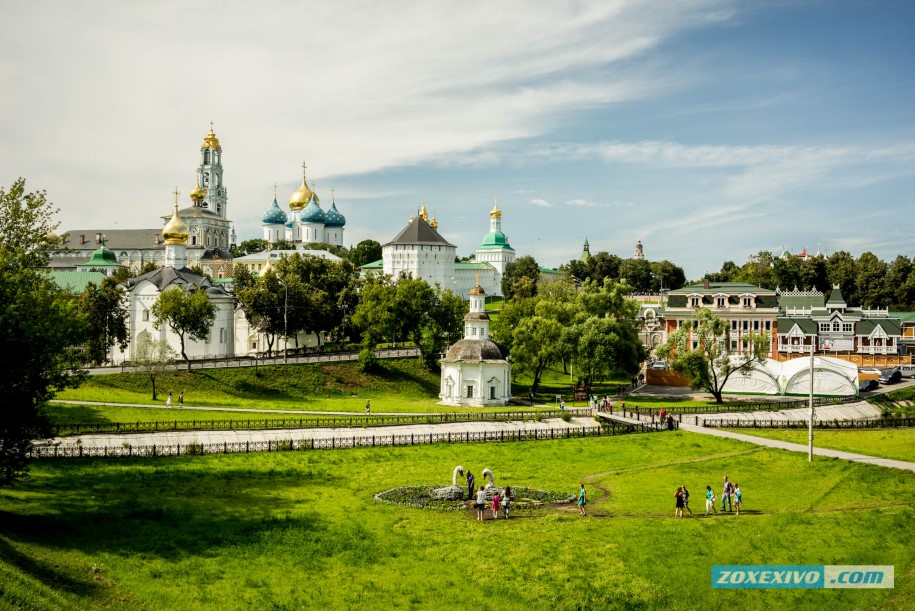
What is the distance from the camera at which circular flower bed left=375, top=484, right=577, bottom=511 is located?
3170 cm

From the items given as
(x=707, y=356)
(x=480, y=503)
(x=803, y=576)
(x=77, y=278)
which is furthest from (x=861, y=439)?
(x=77, y=278)

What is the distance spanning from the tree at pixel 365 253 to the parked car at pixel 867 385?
82.5m

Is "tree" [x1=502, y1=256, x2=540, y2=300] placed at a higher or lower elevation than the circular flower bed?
higher

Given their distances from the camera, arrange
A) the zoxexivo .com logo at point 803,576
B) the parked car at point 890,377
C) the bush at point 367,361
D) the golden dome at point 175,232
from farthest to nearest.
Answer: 1. the golden dome at point 175,232
2. the parked car at point 890,377
3. the bush at point 367,361
4. the zoxexivo .com logo at point 803,576

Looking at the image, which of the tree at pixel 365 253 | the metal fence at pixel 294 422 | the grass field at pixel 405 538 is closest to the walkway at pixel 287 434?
the metal fence at pixel 294 422

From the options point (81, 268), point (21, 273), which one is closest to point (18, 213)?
point (21, 273)

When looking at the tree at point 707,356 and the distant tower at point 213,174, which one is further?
the distant tower at point 213,174

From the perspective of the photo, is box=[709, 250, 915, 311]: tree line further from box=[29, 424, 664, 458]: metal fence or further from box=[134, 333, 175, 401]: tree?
box=[134, 333, 175, 401]: tree

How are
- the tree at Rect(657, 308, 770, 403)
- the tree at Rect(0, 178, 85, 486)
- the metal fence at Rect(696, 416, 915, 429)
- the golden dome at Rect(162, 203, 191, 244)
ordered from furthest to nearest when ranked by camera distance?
the golden dome at Rect(162, 203, 191, 244)
the tree at Rect(657, 308, 770, 403)
the metal fence at Rect(696, 416, 915, 429)
the tree at Rect(0, 178, 85, 486)

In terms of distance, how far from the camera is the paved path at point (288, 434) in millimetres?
41000

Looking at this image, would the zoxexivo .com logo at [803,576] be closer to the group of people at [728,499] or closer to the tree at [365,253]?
the group of people at [728,499]

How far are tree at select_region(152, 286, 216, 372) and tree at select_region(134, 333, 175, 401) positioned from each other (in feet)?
5.47

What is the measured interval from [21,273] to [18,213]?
5.51 m

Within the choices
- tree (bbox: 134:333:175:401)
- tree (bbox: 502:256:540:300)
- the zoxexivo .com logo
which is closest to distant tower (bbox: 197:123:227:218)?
tree (bbox: 502:256:540:300)
